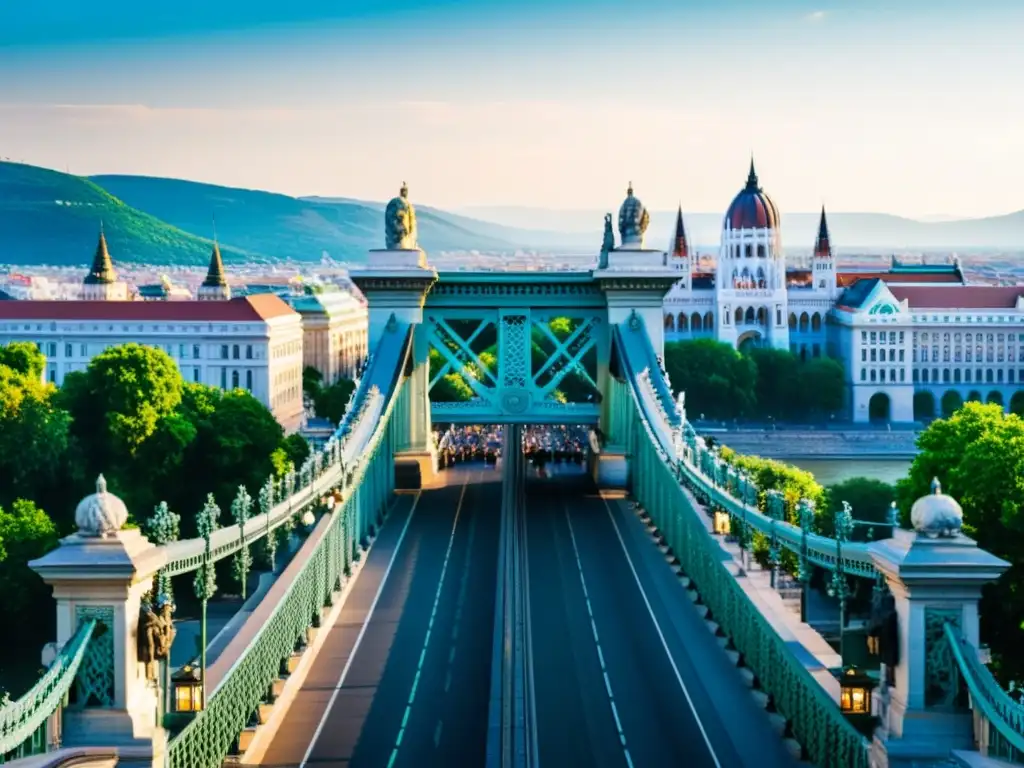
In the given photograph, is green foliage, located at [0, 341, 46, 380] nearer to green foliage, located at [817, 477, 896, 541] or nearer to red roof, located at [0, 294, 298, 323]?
green foliage, located at [817, 477, 896, 541]

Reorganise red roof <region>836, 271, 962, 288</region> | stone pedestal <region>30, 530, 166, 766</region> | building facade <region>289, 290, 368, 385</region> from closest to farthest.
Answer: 1. stone pedestal <region>30, 530, 166, 766</region>
2. building facade <region>289, 290, 368, 385</region>
3. red roof <region>836, 271, 962, 288</region>

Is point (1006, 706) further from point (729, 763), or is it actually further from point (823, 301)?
point (823, 301)

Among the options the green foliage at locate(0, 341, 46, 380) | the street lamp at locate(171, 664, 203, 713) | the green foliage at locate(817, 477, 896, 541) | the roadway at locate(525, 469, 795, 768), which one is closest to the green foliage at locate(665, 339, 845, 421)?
the green foliage at locate(0, 341, 46, 380)

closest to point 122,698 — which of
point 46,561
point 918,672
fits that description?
point 46,561

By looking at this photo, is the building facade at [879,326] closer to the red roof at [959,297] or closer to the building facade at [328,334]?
the red roof at [959,297]

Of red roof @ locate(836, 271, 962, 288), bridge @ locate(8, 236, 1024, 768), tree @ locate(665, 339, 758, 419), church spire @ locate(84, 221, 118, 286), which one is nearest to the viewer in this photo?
bridge @ locate(8, 236, 1024, 768)

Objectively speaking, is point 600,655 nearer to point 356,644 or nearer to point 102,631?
point 356,644

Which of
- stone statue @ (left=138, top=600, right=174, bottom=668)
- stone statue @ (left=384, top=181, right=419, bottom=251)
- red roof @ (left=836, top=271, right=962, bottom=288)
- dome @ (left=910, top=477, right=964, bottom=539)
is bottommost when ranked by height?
stone statue @ (left=138, top=600, right=174, bottom=668)

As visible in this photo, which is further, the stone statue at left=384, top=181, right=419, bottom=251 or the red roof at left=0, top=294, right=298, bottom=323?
the red roof at left=0, top=294, right=298, bottom=323
